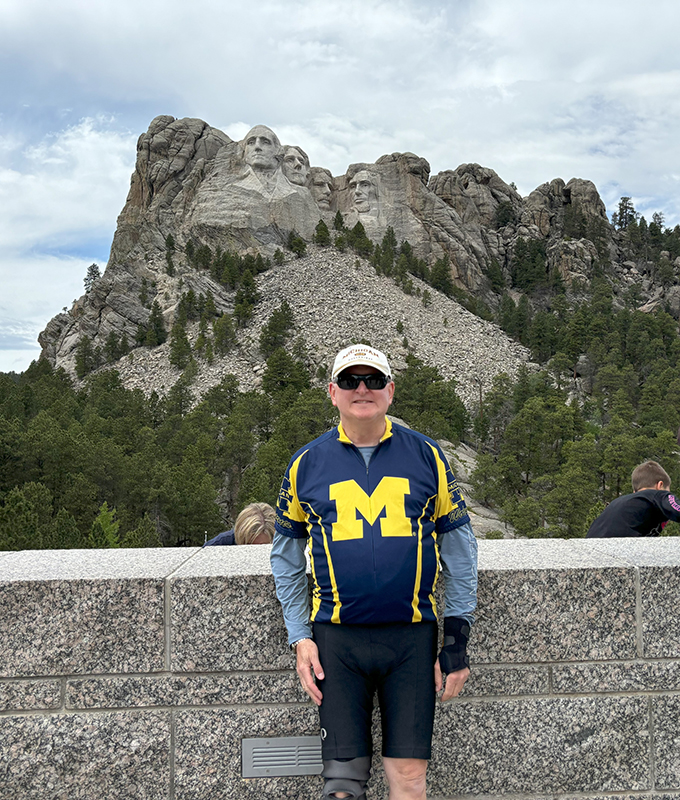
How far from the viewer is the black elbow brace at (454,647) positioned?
2346mm

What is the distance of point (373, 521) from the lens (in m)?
2.31

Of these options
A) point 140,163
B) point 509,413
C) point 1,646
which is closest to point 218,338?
point 509,413

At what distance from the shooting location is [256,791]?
2.74m

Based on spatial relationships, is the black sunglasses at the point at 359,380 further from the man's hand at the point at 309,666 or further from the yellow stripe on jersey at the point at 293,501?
the man's hand at the point at 309,666

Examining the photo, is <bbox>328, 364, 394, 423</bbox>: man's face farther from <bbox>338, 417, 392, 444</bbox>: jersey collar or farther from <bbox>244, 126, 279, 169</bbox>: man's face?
<bbox>244, 126, 279, 169</bbox>: man's face

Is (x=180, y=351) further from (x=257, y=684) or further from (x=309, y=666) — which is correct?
(x=309, y=666)

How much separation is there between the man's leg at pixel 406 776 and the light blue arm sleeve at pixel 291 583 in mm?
518

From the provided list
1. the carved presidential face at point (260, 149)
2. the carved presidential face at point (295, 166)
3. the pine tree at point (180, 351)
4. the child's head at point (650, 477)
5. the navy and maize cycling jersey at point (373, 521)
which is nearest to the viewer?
the navy and maize cycling jersey at point (373, 521)

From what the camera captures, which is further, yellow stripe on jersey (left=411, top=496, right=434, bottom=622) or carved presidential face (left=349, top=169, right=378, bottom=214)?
carved presidential face (left=349, top=169, right=378, bottom=214)

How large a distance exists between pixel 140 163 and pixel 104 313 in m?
31.2

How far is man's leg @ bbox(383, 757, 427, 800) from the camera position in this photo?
7.59ft

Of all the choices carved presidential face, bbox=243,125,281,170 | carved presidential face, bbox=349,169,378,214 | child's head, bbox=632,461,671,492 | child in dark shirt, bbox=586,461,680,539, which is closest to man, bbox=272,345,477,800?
child in dark shirt, bbox=586,461,680,539

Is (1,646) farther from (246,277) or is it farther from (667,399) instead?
(246,277)

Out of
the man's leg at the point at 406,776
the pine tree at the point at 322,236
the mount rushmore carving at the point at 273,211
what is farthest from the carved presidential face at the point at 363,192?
the man's leg at the point at 406,776
